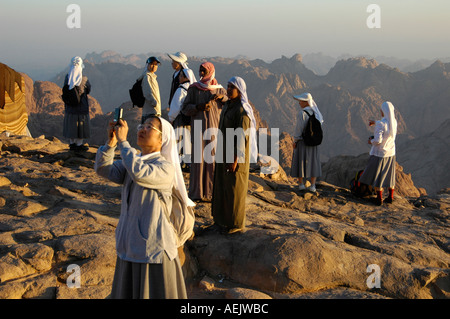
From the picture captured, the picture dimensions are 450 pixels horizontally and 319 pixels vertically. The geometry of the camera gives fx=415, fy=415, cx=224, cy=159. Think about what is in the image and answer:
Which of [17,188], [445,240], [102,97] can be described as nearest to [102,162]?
[17,188]

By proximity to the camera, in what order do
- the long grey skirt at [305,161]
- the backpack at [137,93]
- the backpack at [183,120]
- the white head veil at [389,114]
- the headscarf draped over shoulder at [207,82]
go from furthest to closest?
1. the long grey skirt at [305,161]
2. the backpack at [137,93]
3. the white head veil at [389,114]
4. the backpack at [183,120]
5. the headscarf draped over shoulder at [207,82]

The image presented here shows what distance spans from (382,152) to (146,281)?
5234 millimetres

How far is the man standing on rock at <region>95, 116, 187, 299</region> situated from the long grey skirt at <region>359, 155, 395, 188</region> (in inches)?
197

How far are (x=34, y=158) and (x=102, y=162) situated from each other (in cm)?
588

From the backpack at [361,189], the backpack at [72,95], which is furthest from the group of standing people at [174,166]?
the backpack at [361,189]

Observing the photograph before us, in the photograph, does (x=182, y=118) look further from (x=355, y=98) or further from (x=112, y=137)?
(x=355, y=98)

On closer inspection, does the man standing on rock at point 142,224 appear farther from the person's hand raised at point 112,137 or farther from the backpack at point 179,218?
the backpack at point 179,218

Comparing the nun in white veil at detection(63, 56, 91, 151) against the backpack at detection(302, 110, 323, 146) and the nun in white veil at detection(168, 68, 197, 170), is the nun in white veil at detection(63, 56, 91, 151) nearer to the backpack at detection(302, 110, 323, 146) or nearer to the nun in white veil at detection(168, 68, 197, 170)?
the nun in white veil at detection(168, 68, 197, 170)

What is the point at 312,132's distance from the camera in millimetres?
6789

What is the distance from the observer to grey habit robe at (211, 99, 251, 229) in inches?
172

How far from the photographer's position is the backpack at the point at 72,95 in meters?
7.30

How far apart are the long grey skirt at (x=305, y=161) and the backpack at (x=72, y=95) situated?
3.95m
